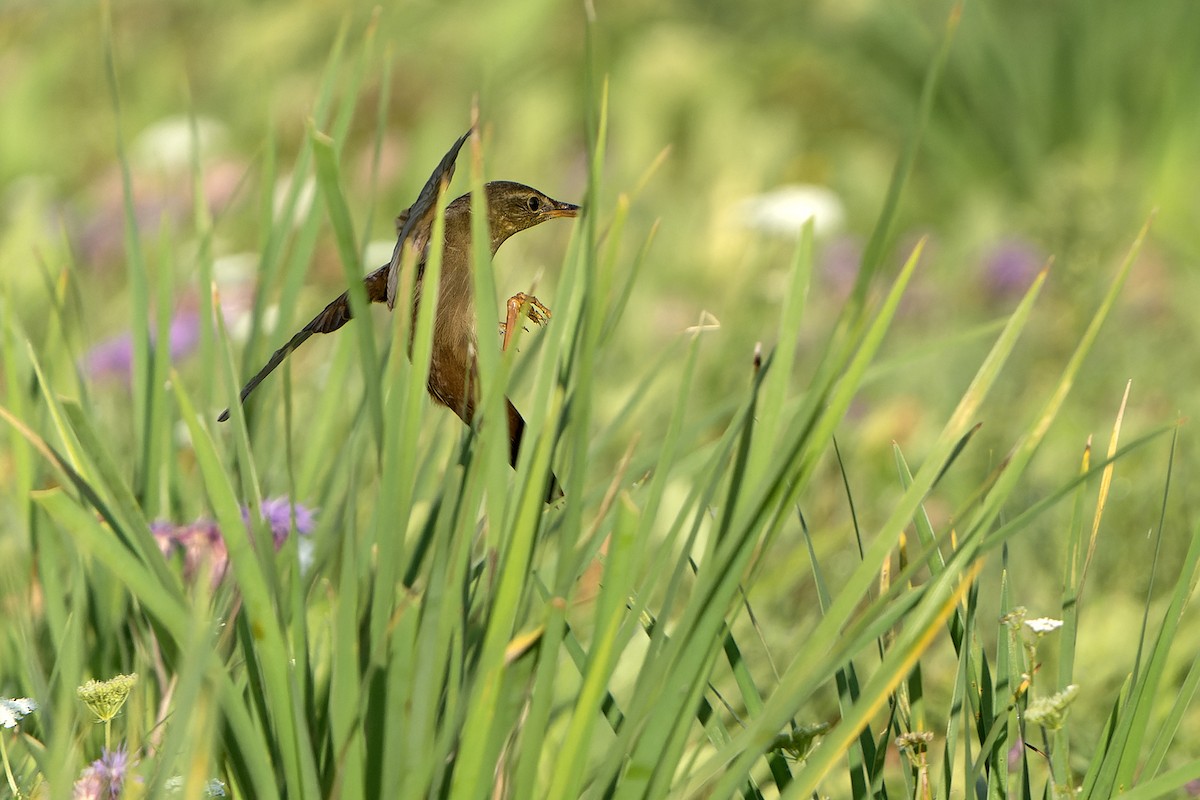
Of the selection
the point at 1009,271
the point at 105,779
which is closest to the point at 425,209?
the point at 105,779

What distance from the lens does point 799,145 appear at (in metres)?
4.35

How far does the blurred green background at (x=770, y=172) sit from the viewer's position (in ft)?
6.57

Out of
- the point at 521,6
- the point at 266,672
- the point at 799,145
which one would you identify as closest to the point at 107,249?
the point at 521,6

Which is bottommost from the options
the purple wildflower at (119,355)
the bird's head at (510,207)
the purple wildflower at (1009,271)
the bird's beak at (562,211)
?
the bird's head at (510,207)

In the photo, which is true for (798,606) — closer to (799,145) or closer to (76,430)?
(76,430)

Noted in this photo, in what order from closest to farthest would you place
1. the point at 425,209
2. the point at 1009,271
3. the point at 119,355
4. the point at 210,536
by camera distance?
the point at 425,209
the point at 210,536
the point at 119,355
the point at 1009,271

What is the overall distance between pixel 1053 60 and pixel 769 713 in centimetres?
361

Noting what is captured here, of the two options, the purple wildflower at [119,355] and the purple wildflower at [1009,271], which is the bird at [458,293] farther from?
the purple wildflower at [1009,271]

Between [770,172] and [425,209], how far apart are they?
317cm

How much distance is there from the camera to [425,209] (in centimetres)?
57

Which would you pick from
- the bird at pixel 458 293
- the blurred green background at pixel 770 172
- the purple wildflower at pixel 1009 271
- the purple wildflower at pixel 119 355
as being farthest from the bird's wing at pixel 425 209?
the purple wildflower at pixel 1009 271

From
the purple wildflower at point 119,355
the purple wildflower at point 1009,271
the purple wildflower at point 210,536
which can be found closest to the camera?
Answer: the purple wildflower at point 210,536

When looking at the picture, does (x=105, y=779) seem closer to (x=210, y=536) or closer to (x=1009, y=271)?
(x=210, y=536)

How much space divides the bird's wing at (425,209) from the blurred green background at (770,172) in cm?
32
